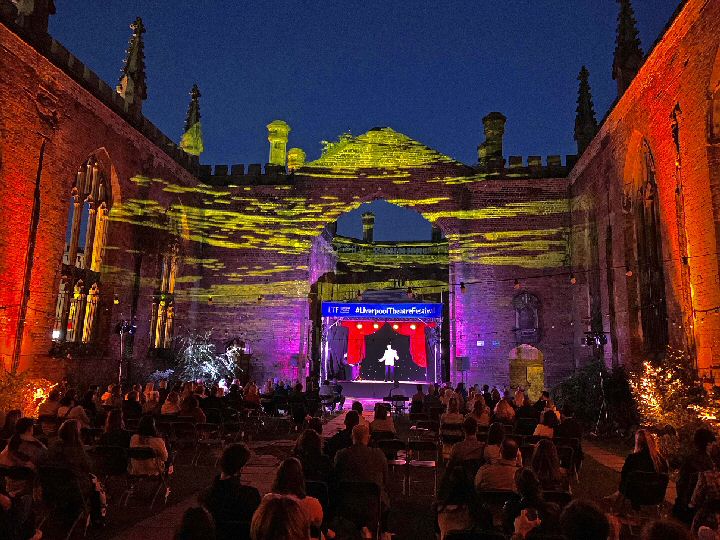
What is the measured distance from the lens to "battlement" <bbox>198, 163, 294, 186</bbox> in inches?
851

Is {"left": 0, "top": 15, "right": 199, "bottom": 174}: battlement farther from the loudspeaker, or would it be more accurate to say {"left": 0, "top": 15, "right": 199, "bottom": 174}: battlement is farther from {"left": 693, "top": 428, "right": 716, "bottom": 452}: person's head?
{"left": 693, "top": 428, "right": 716, "bottom": 452}: person's head

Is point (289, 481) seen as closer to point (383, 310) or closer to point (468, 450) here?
point (468, 450)

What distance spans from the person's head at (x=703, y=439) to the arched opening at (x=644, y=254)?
8.20 metres

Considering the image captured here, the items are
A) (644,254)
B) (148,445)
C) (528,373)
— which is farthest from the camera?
(528,373)

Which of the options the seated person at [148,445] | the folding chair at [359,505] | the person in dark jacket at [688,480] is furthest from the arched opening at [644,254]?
the seated person at [148,445]

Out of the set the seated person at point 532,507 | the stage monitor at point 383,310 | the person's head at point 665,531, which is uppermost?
the stage monitor at point 383,310

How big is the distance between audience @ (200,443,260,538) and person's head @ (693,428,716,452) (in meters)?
4.00

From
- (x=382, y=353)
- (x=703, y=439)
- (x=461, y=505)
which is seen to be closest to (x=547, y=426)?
(x=703, y=439)

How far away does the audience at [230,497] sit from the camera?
3938 millimetres

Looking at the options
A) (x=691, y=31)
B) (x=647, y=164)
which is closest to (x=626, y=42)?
(x=647, y=164)

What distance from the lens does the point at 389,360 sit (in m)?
28.8

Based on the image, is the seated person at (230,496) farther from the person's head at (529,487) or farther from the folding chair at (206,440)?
the folding chair at (206,440)

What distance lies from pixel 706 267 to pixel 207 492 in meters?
9.55

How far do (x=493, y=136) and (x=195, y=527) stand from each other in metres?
20.4
